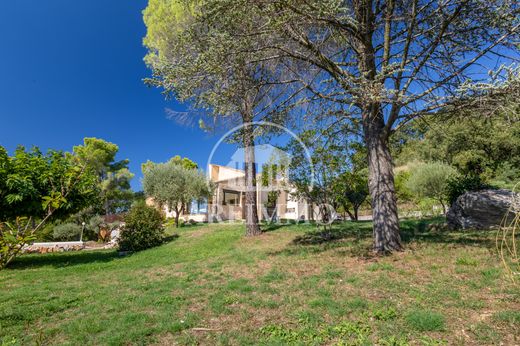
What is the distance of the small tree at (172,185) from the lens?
19.0 m

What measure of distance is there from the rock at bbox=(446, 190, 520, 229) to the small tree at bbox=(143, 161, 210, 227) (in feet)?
49.6

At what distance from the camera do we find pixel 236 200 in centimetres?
2955

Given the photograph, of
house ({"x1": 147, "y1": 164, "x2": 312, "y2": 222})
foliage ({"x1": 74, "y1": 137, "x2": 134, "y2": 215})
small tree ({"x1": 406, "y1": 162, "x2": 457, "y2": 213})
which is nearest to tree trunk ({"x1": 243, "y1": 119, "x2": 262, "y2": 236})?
house ({"x1": 147, "y1": 164, "x2": 312, "y2": 222})

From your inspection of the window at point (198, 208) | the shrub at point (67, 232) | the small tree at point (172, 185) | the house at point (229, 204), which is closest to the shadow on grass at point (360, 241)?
the small tree at point (172, 185)

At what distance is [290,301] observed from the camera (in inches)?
169

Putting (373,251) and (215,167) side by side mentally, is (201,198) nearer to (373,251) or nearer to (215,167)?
(215,167)

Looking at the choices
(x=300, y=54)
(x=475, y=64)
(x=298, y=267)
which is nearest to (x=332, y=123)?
(x=300, y=54)

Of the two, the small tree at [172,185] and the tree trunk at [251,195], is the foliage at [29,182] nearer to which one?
the tree trunk at [251,195]

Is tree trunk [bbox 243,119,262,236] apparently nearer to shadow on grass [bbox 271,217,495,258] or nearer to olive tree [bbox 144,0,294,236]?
shadow on grass [bbox 271,217,495,258]

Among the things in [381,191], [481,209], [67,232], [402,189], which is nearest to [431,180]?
[402,189]

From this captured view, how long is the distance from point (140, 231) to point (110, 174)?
1672 centimetres

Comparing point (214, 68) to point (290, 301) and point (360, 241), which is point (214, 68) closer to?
point (290, 301)

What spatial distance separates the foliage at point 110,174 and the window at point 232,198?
29.3 feet

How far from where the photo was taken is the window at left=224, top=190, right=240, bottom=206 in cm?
2850
